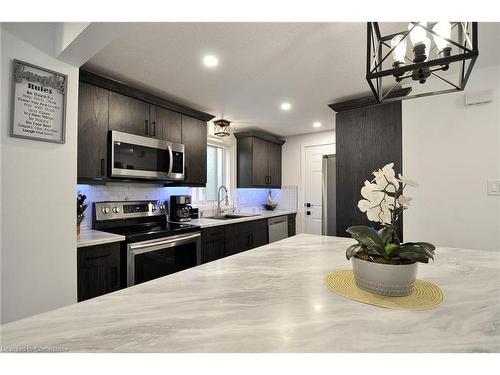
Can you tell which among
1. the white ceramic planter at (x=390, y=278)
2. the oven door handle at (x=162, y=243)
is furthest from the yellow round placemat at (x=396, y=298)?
the oven door handle at (x=162, y=243)

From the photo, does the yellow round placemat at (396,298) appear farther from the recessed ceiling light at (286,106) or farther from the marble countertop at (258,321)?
the recessed ceiling light at (286,106)

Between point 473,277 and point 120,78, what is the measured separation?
9.24ft

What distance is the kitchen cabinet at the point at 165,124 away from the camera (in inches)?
99.5

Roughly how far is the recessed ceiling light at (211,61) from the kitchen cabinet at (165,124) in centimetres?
85

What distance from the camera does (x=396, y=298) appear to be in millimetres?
793

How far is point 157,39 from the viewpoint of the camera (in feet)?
5.50

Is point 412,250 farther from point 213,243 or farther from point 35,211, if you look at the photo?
point 213,243

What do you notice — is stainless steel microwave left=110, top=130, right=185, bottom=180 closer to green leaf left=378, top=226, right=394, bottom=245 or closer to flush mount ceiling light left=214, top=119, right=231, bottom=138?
flush mount ceiling light left=214, top=119, right=231, bottom=138

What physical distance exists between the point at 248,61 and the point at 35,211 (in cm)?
176

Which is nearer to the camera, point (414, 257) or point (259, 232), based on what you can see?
point (414, 257)

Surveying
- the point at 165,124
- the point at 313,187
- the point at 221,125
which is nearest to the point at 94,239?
the point at 165,124

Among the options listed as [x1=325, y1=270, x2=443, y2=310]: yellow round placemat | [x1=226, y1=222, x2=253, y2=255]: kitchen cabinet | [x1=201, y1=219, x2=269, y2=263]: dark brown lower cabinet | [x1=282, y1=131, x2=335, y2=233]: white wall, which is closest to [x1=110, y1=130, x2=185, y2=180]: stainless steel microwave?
[x1=201, y1=219, x2=269, y2=263]: dark brown lower cabinet

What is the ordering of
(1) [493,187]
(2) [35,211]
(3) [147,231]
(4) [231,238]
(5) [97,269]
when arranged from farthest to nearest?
(4) [231,238]
(3) [147,231]
(1) [493,187]
(5) [97,269]
(2) [35,211]

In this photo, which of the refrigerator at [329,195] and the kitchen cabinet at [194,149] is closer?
the kitchen cabinet at [194,149]
